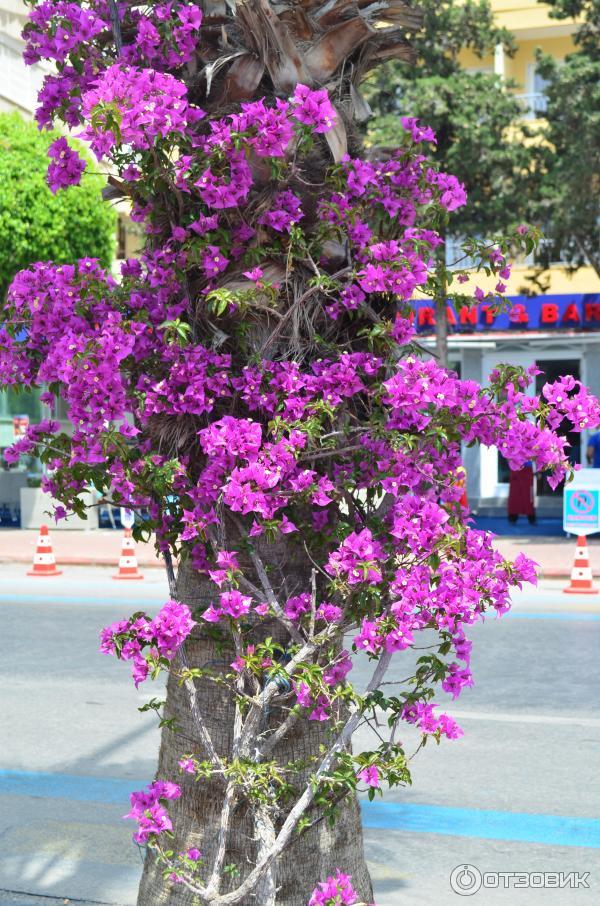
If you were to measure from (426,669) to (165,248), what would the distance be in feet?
4.55

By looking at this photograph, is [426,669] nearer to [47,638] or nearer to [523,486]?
[47,638]

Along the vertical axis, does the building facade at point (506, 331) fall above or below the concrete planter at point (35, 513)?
above

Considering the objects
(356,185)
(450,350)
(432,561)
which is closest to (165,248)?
(356,185)

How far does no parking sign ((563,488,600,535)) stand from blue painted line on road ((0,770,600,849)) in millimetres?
10744

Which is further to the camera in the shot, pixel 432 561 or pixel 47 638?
pixel 47 638

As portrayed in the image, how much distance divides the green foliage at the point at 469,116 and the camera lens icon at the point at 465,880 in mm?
19376

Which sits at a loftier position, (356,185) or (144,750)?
(356,185)

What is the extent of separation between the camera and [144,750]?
22.9 feet

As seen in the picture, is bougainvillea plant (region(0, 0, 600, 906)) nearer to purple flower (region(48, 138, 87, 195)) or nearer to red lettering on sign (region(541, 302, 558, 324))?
purple flower (region(48, 138, 87, 195))

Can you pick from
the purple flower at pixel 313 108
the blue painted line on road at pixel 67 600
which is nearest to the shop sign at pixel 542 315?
the blue painted line on road at pixel 67 600

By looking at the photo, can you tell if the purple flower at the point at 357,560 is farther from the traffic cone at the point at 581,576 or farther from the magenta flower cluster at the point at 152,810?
the traffic cone at the point at 581,576

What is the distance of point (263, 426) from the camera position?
333cm

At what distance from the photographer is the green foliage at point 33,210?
71.8 ft

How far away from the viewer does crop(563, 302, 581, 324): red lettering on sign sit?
2591cm
